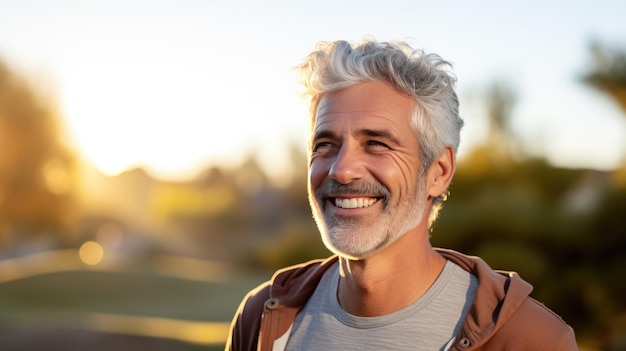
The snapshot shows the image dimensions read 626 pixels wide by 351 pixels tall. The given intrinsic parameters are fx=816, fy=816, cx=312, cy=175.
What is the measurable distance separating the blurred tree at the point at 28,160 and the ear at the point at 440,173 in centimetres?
2790

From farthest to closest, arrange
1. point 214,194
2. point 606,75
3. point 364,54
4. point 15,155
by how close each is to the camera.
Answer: point 214,194, point 15,155, point 606,75, point 364,54

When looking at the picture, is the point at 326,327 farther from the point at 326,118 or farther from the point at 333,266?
the point at 326,118

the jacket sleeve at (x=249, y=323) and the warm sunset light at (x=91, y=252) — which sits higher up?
the jacket sleeve at (x=249, y=323)

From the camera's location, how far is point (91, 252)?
38656mm

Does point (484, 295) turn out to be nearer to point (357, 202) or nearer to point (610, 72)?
point (357, 202)

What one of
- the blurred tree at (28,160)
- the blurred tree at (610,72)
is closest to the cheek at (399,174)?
the blurred tree at (610,72)

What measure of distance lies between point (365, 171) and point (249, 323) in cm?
74

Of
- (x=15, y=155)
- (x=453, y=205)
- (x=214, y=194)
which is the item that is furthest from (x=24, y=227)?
(x=453, y=205)

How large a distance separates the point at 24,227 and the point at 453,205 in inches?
854

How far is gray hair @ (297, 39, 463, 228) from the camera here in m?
2.70

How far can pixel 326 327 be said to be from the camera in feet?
9.07

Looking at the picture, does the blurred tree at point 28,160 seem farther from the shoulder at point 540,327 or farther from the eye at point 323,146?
the shoulder at point 540,327

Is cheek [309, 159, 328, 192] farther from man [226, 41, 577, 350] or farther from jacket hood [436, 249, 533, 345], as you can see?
jacket hood [436, 249, 533, 345]

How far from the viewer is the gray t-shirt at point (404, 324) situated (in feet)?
8.46
